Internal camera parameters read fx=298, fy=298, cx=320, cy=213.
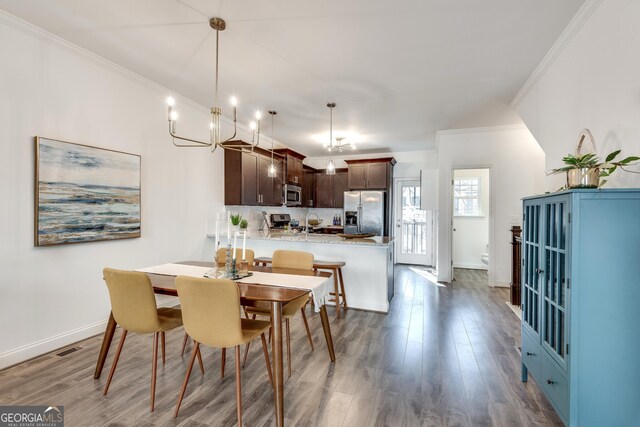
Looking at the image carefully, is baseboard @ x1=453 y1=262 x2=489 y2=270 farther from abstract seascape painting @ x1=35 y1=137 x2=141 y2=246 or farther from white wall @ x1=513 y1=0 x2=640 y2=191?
abstract seascape painting @ x1=35 y1=137 x2=141 y2=246

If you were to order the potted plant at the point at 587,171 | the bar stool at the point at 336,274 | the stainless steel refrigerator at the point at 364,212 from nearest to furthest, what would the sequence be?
the potted plant at the point at 587,171, the bar stool at the point at 336,274, the stainless steel refrigerator at the point at 364,212

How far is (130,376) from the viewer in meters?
2.30

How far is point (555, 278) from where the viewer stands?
5.67 feet

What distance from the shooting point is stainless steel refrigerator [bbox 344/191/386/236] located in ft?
21.4

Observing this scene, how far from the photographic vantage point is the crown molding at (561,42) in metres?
2.16

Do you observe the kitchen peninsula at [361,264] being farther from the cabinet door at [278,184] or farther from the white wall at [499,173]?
the white wall at [499,173]

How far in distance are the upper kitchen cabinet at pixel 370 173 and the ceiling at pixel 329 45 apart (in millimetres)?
2338

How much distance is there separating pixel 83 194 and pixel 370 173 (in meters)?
5.20

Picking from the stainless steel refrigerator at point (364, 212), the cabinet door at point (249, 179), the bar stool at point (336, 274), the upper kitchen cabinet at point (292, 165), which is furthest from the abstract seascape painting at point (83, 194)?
the stainless steel refrigerator at point (364, 212)

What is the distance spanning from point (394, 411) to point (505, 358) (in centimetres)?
136

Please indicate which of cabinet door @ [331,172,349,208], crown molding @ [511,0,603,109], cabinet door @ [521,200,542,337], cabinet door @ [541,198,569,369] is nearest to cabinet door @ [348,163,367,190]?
cabinet door @ [331,172,349,208]

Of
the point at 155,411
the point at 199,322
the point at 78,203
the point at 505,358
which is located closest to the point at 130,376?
the point at 155,411

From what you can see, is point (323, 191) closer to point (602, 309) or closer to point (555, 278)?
point (555, 278)

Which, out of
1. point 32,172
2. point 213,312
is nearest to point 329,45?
point 213,312
